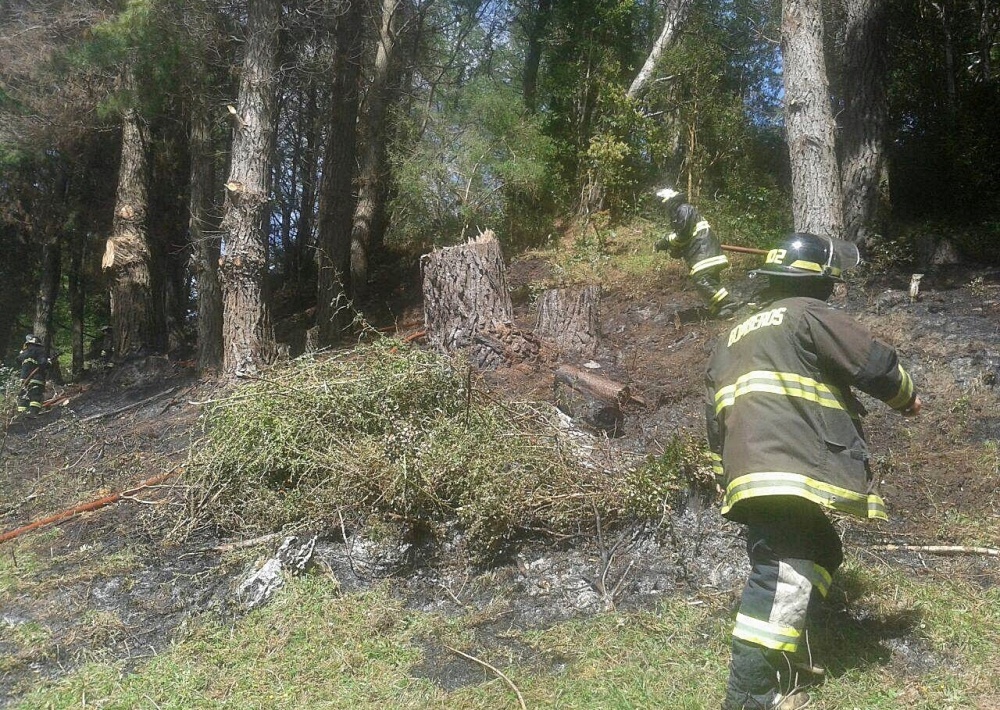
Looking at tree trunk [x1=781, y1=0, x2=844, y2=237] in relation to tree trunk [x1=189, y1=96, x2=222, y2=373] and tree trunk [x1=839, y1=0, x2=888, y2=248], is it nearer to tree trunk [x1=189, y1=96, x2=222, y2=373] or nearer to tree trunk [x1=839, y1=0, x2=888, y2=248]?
tree trunk [x1=839, y1=0, x2=888, y2=248]

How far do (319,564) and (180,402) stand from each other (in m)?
4.44

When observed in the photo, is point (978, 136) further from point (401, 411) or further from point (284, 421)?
point (284, 421)

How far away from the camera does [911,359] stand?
6309 millimetres

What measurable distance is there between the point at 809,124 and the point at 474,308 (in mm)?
4074

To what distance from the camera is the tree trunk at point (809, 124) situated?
8070 mm

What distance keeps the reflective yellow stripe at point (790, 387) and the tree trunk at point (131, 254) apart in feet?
35.9

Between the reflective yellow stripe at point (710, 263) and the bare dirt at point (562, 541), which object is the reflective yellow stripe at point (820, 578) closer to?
the bare dirt at point (562, 541)

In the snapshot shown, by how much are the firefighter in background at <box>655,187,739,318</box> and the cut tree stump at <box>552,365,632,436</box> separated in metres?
2.11

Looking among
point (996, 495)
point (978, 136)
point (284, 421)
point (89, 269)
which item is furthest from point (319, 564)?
point (89, 269)

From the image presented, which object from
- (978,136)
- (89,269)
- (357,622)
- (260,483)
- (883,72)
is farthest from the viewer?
(89,269)

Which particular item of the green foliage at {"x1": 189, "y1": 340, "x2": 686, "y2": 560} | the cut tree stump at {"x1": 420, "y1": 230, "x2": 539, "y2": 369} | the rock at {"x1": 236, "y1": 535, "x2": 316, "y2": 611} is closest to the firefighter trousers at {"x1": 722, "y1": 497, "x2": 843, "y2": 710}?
the green foliage at {"x1": 189, "y1": 340, "x2": 686, "y2": 560}

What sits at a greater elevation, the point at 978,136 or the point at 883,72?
the point at 883,72

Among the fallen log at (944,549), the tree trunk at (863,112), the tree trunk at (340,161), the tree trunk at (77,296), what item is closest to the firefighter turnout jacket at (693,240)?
the tree trunk at (863,112)

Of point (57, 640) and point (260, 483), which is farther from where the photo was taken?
point (260, 483)
